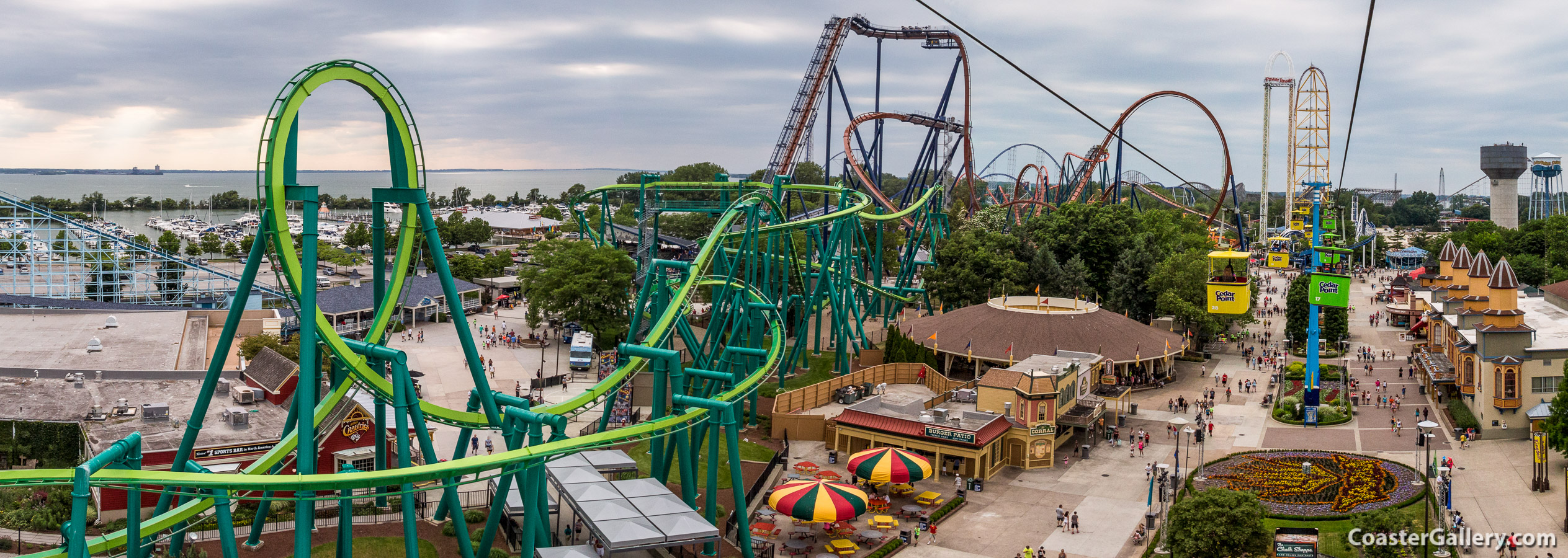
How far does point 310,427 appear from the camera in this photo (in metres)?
20.7

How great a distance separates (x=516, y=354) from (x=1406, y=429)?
39456 millimetres

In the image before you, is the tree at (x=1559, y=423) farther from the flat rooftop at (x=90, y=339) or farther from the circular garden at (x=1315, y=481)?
the flat rooftop at (x=90, y=339)

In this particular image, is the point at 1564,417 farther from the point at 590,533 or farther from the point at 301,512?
the point at 301,512

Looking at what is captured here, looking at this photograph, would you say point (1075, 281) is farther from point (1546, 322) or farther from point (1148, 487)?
point (1148, 487)

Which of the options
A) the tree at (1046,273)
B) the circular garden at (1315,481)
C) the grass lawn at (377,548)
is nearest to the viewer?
the grass lawn at (377,548)

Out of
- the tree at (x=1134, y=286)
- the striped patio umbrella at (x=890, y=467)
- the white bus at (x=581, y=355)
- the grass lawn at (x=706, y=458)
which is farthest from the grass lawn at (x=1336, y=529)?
the white bus at (x=581, y=355)

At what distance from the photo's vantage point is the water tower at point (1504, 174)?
13750 cm

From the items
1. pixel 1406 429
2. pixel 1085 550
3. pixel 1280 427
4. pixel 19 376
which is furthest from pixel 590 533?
pixel 1406 429

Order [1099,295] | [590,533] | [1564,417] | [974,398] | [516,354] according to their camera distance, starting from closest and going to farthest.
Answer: [590,533]
[1564,417]
[974,398]
[516,354]
[1099,295]

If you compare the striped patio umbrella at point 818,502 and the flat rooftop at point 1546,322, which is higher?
the flat rooftop at point 1546,322

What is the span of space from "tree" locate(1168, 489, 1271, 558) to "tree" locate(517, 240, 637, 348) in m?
31.9

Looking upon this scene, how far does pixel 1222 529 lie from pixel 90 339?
43708 millimetres

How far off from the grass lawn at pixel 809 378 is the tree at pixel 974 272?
412 inches

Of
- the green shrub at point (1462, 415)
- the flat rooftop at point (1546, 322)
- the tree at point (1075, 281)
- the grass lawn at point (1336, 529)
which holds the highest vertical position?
the tree at point (1075, 281)
